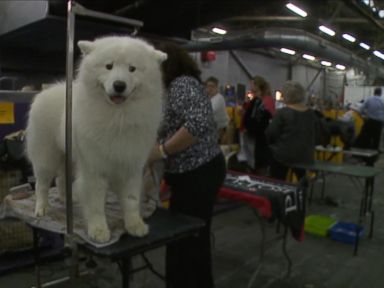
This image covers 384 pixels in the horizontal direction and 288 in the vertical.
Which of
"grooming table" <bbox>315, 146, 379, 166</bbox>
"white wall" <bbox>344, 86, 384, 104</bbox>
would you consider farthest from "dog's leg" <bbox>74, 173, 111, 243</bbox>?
"white wall" <bbox>344, 86, 384, 104</bbox>

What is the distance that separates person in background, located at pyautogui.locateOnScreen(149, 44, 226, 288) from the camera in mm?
1775

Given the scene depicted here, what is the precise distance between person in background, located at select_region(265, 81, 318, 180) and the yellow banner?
2.32 m

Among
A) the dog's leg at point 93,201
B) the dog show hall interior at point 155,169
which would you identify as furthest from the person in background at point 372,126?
the dog's leg at point 93,201

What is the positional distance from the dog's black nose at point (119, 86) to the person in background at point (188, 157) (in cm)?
53

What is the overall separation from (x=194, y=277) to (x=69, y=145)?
112cm

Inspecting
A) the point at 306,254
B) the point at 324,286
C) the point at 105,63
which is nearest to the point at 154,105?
the point at 105,63

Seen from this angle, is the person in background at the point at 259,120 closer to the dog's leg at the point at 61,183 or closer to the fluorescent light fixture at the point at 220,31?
the dog's leg at the point at 61,183

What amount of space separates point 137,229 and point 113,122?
40cm

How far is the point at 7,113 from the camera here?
2.75 meters

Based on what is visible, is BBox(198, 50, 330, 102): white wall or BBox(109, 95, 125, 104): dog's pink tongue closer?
BBox(109, 95, 125, 104): dog's pink tongue

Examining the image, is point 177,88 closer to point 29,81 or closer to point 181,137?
point 181,137

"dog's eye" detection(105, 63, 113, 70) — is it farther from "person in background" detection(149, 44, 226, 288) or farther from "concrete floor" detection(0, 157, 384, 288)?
"concrete floor" detection(0, 157, 384, 288)

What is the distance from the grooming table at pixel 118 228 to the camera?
4.35ft

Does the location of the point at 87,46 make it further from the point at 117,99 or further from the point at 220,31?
the point at 220,31
